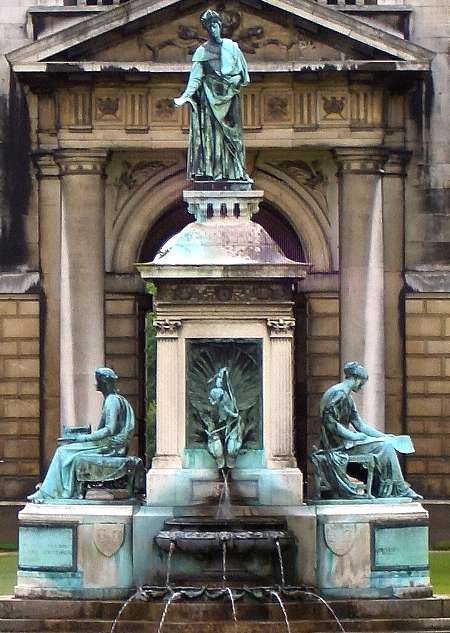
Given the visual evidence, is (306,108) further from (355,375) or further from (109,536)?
(109,536)

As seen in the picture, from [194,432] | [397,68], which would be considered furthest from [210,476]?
[397,68]

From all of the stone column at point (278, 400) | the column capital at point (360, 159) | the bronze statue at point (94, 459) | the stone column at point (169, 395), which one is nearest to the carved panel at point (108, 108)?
the column capital at point (360, 159)

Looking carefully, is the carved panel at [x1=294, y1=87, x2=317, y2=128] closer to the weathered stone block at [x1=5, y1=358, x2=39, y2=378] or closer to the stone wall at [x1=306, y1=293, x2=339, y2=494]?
the stone wall at [x1=306, y1=293, x2=339, y2=494]

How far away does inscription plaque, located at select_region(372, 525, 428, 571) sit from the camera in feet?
107

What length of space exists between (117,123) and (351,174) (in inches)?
152

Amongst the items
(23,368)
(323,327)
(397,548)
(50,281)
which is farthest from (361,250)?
(397,548)

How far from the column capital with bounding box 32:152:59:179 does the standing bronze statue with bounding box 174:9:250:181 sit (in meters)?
17.0

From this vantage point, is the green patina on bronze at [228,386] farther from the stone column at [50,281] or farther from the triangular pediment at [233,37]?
the stone column at [50,281]

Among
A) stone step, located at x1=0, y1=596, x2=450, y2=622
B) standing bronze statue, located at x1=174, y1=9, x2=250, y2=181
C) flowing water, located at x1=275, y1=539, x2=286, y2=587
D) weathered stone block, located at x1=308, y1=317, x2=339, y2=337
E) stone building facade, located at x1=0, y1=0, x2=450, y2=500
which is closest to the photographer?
stone step, located at x1=0, y1=596, x2=450, y2=622

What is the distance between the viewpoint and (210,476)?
33.0 metres

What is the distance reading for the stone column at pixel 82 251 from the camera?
50.8 meters

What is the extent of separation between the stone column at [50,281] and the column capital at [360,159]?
4613mm

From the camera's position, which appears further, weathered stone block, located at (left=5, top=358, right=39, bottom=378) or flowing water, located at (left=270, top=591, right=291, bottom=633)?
weathered stone block, located at (left=5, top=358, right=39, bottom=378)

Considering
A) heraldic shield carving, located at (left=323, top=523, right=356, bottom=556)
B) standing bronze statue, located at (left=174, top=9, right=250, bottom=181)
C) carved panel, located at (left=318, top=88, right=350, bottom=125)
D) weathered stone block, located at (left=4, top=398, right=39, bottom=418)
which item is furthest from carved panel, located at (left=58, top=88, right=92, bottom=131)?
heraldic shield carving, located at (left=323, top=523, right=356, bottom=556)
